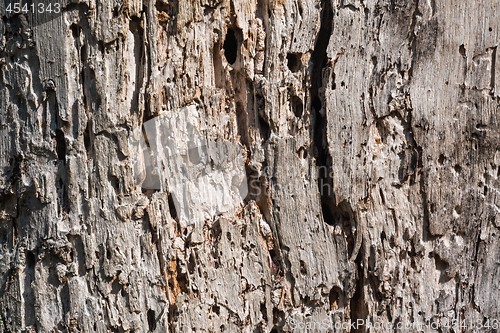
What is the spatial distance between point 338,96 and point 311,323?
46.7 inches

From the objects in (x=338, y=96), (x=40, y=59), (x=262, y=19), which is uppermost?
(x=262, y=19)

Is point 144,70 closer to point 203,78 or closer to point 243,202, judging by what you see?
point 203,78

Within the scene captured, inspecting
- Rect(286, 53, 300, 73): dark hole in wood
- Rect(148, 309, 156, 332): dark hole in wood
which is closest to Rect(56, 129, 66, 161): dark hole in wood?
Rect(148, 309, 156, 332): dark hole in wood

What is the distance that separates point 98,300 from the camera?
1.75m

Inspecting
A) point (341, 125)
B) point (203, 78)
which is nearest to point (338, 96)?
point (341, 125)

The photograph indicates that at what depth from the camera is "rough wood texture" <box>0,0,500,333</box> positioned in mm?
1739

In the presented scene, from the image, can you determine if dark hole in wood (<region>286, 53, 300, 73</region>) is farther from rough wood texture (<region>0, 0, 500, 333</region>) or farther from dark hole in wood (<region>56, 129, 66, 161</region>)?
dark hole in wood (<region>56, 129, 66, 161</region>)

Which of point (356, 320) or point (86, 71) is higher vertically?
point (86, 71)

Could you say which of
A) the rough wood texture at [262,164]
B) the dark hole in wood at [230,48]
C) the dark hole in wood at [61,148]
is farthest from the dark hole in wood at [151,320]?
the dark hole in wood at [230,48]

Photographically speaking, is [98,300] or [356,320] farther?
[356,320]

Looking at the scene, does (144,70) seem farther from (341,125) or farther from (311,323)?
(311,323)

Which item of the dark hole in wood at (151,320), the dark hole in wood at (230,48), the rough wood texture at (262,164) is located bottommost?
the dark hole in wood at (151,320)

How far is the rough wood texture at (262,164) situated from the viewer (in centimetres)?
174

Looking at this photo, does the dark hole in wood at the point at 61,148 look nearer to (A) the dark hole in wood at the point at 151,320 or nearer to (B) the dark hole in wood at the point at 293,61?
(A) the dark hole in wood at the point at 151,320
